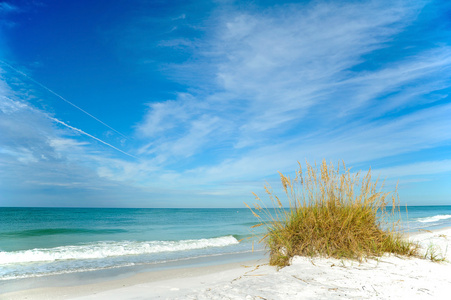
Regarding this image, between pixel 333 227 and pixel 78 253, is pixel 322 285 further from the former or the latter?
pixel 78 253

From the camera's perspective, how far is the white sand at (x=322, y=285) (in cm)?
303

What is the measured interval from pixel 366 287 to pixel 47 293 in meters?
4.95

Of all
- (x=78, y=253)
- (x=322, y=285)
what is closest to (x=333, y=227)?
(x=322, y=285)

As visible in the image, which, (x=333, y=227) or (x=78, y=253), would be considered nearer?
(x=333, y=227)

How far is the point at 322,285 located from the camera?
3.28 m

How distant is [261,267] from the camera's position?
4.50 m

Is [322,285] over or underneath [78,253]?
over

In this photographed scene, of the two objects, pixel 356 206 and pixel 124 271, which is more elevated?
pixel 356 206

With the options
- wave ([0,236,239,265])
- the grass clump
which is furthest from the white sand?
wave ([0,236,239,265])

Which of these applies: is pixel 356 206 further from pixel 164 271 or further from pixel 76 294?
pixel 76 294

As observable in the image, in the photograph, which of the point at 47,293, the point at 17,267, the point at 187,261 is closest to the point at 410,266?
the point at 187,261

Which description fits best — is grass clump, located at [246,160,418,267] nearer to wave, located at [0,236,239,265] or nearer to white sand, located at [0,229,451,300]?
white sand, located at [0,229,451,300]

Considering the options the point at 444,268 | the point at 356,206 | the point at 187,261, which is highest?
the point at 356,206

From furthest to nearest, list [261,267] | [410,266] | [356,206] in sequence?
[356,206], [261,267], [410,266]
